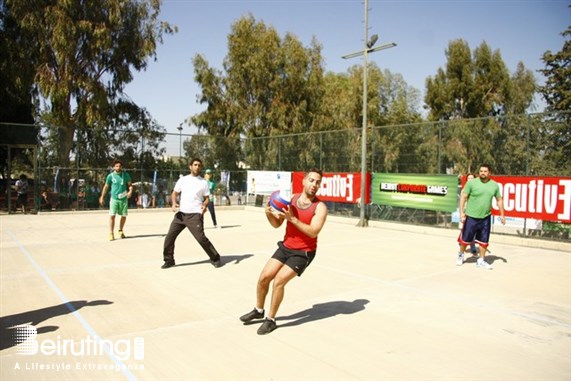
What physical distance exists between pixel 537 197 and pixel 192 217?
28.6 ft

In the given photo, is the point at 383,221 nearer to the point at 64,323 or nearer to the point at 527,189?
the point at 527,189

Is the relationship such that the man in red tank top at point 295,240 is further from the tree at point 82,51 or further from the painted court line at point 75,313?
the tree at point 82,51

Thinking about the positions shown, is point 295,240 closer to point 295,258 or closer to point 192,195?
point 295,258

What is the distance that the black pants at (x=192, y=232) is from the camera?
26.8 ft

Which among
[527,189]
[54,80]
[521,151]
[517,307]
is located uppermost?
[54,80]

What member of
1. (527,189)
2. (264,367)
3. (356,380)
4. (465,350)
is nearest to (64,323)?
(264,367)

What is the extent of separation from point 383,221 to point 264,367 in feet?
40.5

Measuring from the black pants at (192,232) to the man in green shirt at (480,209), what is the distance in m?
4.91

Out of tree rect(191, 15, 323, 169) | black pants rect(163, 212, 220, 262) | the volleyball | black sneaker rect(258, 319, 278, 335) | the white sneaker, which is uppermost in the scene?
tree rect(191, 15, 323, 169)

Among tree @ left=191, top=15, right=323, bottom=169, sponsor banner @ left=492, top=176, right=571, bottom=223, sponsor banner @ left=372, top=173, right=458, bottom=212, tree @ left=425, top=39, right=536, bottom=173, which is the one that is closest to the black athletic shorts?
sponsor banner @ left=492, top=176, right=571, bottom=223

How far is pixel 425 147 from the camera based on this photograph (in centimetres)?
1458

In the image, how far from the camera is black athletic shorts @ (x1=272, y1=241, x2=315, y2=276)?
15.6 feet

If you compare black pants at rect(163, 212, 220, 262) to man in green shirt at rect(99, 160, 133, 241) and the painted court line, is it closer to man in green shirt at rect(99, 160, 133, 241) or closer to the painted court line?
the painted court line

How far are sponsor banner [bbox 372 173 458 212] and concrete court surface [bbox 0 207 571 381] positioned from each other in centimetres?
342
